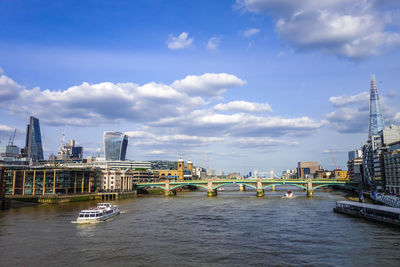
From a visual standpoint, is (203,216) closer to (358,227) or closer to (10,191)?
(358,227)

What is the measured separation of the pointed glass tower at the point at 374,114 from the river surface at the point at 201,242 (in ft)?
441

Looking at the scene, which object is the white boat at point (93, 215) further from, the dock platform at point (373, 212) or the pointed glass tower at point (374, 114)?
the pointed glass tower at point (374, 114)

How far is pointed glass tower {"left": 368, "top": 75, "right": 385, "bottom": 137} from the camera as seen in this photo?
184m

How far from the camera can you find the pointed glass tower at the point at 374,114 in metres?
184

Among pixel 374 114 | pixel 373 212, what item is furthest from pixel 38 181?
pixel 374 114

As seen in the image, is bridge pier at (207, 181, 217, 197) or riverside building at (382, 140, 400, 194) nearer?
riverside building at (382, 140, 400, 194)

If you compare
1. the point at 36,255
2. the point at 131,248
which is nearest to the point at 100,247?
the point at 131,248

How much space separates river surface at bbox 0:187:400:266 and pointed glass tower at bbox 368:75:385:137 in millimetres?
134510

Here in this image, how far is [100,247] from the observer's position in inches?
1807

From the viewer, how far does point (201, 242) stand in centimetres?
4919

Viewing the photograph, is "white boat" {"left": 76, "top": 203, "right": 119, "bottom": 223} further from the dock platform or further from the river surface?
the dock platform

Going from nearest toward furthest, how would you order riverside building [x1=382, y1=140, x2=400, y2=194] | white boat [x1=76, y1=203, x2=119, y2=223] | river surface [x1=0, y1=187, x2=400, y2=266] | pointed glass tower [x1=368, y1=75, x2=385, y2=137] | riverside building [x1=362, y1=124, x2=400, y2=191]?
1. river surface [x1=0, y1=187, x2=400, y2=266]
2. white boat [x1=76, y1=203, x2=119, y2=223]
3. riverside building [x1=382, y1=140, x2=400, y2=194]
4. riverside building [x1=362, y1=124, x2=400, y2=191]
5. pointed glass tower [x1=368, y1=75, x2=385, y2=137]

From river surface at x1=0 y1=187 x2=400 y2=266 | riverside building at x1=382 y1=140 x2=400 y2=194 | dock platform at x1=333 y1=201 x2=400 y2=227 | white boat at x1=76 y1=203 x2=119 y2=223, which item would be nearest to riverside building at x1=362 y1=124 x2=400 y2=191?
riverside building at x1=382 y1=140 x2=400 y2=194

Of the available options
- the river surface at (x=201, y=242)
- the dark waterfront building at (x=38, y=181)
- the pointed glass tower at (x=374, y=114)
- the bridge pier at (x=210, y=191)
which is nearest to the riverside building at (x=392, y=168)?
the pointed glass tower at (x=374, y=114)
